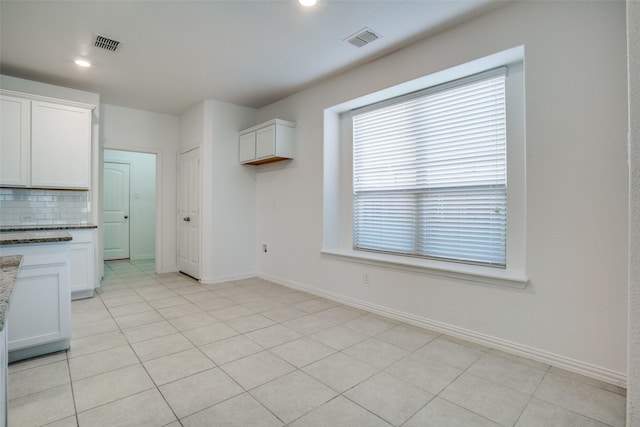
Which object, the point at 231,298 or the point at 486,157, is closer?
the point at 486,157

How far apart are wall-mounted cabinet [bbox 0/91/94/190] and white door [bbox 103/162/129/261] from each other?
112 inches

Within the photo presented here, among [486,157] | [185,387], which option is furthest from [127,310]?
[486,157]

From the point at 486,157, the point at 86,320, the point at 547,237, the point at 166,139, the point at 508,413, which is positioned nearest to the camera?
the point at 508,413

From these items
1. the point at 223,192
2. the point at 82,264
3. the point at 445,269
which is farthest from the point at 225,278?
the point at 445,269

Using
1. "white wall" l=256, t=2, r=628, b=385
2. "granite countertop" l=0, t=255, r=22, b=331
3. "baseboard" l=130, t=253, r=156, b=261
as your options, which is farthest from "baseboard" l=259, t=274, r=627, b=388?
"baseboard" l=130, t=253, r=156, b=261

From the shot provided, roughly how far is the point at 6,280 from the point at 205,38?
8.48ft

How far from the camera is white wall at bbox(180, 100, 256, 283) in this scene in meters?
4.60

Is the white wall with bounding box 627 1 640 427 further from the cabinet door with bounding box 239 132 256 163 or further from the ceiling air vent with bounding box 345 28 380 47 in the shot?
the cabinet door with bounding box 239 132 256 163

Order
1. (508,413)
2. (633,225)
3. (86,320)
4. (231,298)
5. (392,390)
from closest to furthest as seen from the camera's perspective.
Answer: (633,225) → (508,413) → (392,390) → (86,320) → (231,298)

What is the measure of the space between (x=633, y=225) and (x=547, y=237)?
1.80 m

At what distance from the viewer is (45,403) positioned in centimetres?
180

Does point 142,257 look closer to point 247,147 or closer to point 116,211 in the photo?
point 116,211

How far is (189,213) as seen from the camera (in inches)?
198

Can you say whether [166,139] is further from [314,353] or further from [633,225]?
[633,225]
